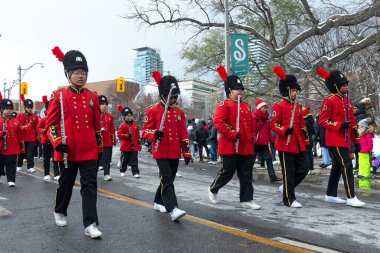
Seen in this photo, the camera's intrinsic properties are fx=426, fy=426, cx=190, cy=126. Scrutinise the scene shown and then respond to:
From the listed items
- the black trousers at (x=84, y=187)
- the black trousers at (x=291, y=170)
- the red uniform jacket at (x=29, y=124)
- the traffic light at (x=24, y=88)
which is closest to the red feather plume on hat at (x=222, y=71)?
the black trousers at (x=291, y=170)

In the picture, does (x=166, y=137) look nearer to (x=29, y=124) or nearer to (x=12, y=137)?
(x=12, y=137)

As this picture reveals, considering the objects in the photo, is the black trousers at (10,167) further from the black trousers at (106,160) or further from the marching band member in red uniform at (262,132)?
the marching band member in red uniform at (262,132)

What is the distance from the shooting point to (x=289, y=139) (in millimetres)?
6918

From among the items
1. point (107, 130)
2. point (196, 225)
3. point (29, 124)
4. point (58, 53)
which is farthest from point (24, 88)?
point (196, 225)

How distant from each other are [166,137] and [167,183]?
26.8 inches

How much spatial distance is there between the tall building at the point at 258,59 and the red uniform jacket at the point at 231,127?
18729 millimetres

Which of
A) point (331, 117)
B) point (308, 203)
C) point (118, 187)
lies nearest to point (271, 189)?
point (308, 203)

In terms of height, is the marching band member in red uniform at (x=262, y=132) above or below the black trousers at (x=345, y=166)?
above

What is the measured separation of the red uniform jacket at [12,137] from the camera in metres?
9.86

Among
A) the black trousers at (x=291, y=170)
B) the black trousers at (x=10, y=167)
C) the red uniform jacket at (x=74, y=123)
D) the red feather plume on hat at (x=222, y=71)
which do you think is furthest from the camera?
the black trousers at (x=10, y=167)

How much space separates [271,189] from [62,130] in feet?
17.3

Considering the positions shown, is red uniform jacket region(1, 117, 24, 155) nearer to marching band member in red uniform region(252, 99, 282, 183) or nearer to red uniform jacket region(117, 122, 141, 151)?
red uniform jacket region(117, 122, 141, 151)

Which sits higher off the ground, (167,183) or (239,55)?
(239,55)

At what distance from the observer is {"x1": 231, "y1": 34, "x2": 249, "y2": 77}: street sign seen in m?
16.8
